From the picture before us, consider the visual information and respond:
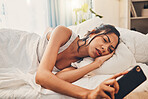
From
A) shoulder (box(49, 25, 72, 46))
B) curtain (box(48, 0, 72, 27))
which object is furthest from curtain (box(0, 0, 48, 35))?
shoulder (box(49, 25, 72, 46))

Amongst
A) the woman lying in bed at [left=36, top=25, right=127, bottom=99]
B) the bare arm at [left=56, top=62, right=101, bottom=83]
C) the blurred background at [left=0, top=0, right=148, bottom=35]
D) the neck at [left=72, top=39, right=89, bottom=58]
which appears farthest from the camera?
the blurred background at [left=0, top=0, right=148, bottom=35]

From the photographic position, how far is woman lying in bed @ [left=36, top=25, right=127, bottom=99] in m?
0.69

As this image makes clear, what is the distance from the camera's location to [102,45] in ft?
3.24

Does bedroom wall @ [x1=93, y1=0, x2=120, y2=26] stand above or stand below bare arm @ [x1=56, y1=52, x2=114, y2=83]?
above

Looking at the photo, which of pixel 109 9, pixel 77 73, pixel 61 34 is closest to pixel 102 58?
pixel 77 73

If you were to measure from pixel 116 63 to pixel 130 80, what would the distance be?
47 centimetres

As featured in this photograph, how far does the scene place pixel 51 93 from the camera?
761mm

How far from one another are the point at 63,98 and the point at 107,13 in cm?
234

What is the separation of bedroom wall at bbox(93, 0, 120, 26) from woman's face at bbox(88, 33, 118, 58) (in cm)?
184

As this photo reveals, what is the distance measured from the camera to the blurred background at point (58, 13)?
2545 mm

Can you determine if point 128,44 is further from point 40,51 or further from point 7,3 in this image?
point 7,3

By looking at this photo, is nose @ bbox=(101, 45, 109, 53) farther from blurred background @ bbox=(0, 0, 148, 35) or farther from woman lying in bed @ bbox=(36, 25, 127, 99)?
blurred background @ bbox=(0, 0, 148, 35)

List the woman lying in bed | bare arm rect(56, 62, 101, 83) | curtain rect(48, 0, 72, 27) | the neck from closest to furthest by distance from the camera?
1. the woman lying in bed
2. bare arm rect(56, 62, 101, 83)
3. the neck
4. curtain rect(48, 0, 72, 27)

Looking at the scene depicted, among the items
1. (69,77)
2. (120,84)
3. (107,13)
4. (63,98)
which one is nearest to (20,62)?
(69,77)
